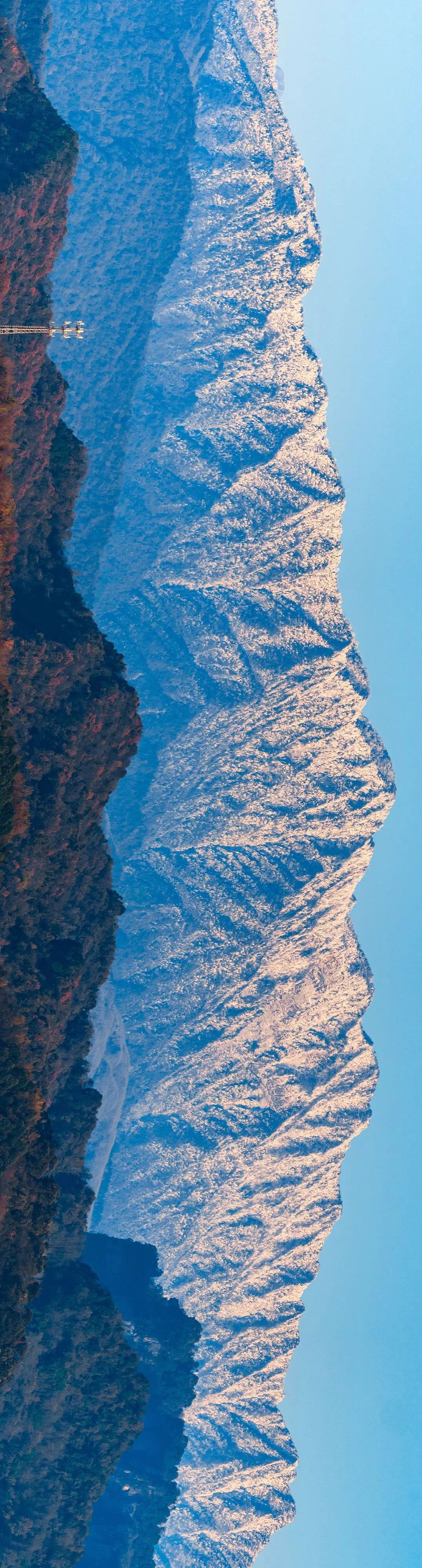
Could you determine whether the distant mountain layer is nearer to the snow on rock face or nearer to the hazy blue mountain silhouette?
the hazy blue mountain silhouette

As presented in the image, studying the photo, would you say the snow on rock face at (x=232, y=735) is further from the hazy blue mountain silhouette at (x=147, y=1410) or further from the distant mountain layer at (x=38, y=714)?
the distant mountain layer at (x=38, y=714)

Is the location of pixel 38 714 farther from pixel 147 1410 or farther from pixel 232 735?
pixel 232 735

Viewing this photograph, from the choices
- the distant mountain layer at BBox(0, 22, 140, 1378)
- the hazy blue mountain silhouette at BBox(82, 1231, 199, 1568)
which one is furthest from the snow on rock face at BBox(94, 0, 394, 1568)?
the distant mountain layer at BBox(0, 22, 140, 1378)

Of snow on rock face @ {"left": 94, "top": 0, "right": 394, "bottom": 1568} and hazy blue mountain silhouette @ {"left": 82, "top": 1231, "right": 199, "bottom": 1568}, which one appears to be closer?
hazy blue mountain silhouette @ {"left": 82, "top": 1231, "right": 199, "bottom": 1568}

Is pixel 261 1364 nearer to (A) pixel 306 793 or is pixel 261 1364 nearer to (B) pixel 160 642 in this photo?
(A) pixel 306 793

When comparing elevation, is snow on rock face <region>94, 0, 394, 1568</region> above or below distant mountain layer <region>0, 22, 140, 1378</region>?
above

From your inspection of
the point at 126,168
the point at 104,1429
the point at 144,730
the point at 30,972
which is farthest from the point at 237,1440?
the point at 126,168

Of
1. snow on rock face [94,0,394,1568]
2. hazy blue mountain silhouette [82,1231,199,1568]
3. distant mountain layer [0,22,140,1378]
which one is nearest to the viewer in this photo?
distant mountain layer [0,22,140,1378]

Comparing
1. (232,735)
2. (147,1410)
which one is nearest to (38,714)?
(147,1410)

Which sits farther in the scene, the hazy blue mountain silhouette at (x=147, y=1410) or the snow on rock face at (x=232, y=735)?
the snow on rock face at (x=232, y=735)

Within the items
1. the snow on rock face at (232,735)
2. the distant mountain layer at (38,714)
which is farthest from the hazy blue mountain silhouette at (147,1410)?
the distant mountain layer at (38,714)
